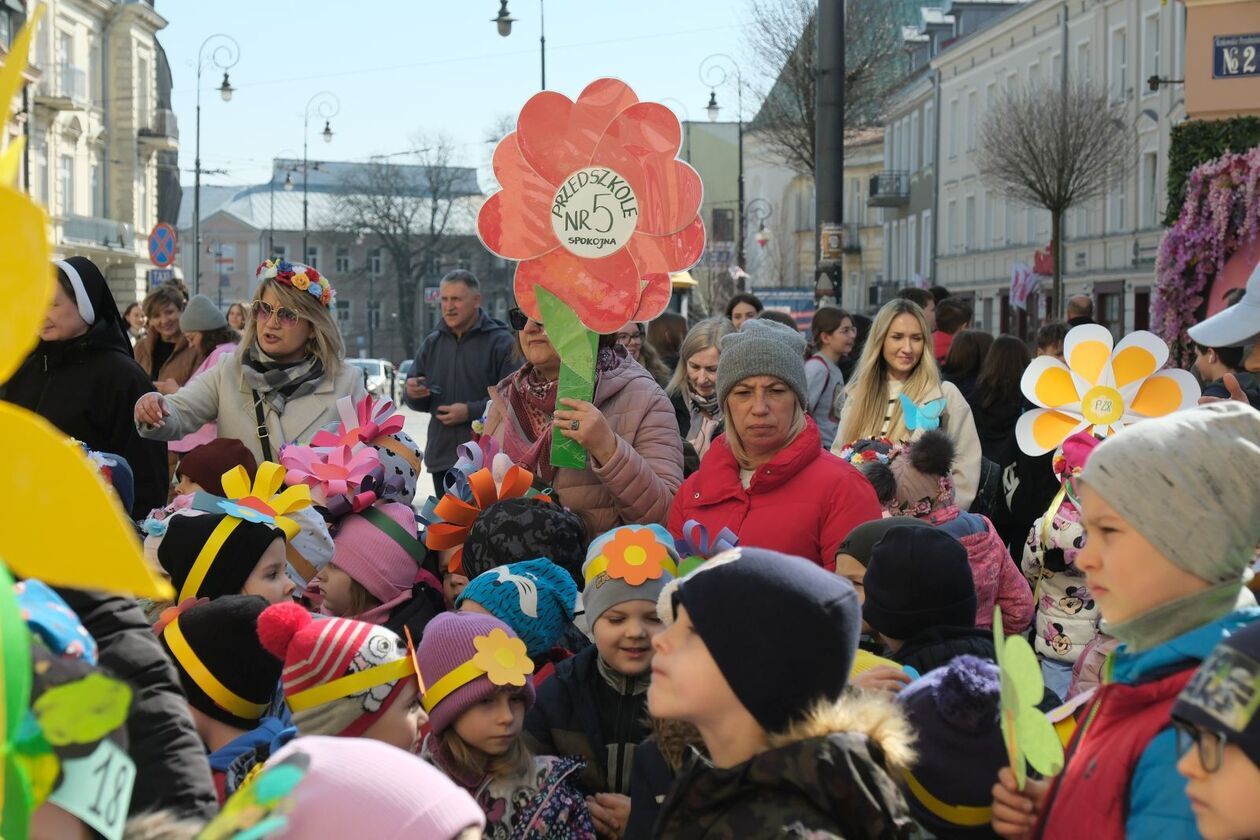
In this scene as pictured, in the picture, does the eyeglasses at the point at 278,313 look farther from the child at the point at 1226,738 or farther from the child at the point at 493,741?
the child at the point at 1226,738

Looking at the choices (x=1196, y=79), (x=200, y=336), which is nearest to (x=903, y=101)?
(x=1196, y=79)

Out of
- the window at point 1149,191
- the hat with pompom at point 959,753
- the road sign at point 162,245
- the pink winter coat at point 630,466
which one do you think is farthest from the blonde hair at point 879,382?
the window at point 1149,191

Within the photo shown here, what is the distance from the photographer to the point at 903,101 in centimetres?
5419

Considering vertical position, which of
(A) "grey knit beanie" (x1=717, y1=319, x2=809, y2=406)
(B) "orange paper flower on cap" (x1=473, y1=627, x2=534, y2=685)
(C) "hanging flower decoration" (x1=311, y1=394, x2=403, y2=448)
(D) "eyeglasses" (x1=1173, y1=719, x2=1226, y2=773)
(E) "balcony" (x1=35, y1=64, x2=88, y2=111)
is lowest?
(B) "orange paper flower on cap" (x1=473, y1=627, x2=534, y2=685)

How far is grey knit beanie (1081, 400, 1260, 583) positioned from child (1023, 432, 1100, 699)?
9.47 ft

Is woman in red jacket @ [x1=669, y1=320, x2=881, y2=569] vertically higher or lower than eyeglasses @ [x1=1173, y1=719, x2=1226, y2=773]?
higher

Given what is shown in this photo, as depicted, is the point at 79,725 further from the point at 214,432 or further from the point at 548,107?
the point at 214,432

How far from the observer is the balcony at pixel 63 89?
46.0 meters

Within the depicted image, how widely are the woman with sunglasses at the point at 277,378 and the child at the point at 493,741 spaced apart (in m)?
2.06

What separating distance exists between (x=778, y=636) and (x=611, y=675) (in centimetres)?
151

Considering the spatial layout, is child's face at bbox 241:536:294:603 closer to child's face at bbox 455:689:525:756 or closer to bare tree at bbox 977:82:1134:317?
child's face at bbox 455:689:525:756

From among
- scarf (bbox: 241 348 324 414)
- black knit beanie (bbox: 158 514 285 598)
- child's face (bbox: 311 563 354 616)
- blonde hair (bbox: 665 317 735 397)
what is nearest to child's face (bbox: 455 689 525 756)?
black knit beanie (bbox: 158 514 285 598)

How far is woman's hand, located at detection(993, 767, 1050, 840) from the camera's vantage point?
2496mm

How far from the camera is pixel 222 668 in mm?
3373
